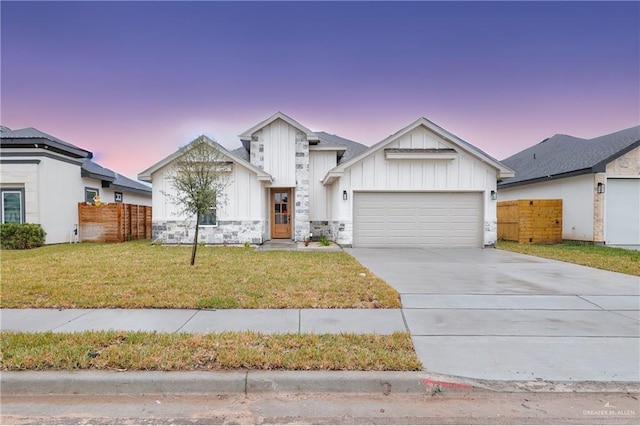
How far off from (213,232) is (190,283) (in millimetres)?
8146

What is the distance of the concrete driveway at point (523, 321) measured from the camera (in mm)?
→ 3378

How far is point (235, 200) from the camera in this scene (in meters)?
14.5

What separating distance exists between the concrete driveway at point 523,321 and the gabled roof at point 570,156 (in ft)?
29.4

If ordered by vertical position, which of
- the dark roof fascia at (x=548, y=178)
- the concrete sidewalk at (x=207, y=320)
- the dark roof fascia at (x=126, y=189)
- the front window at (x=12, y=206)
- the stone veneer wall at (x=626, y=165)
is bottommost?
the concrete sidewalk at (x=207, y=320)

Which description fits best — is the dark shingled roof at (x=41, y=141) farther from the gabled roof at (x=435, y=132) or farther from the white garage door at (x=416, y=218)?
the white garage door at (x=416, y=218)

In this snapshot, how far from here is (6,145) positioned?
13758 mm

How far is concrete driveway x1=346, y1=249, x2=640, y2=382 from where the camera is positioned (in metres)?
3.38

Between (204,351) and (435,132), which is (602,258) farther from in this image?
(204,351)

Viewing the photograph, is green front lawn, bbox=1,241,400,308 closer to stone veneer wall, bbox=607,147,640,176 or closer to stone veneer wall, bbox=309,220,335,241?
stone veneer wall, bbox=309,220,335,241

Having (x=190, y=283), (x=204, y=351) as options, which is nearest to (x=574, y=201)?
(x=190, y=283)

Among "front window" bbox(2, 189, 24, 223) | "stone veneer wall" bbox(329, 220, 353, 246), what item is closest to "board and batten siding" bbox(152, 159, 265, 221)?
"stone veneer wall" bbox(329, 220, 353, 246)

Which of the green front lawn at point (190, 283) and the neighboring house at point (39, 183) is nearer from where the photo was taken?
the green front lawn at point (190, 283)

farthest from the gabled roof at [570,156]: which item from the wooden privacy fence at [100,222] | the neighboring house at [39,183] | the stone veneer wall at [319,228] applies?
the neighboring house at [39,183]

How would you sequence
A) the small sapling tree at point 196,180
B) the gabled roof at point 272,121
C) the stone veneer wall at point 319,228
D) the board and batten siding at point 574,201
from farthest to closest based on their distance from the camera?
1. the stone veneer wall at point 319,228
2. the gabled roof at point 272,121
3. the board and batten siding at point 574,201
4. the small sapling tree at point 196,180
